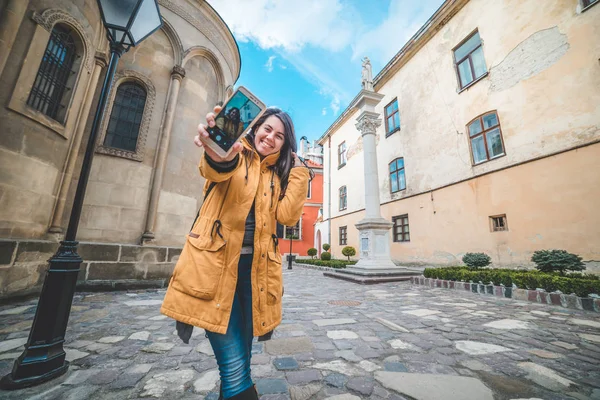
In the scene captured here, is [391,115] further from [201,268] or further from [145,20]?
[201,268]

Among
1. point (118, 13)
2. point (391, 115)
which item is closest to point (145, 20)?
point (118, 13)

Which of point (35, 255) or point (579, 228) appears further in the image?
point (579, 228)

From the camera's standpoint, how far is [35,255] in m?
4.25

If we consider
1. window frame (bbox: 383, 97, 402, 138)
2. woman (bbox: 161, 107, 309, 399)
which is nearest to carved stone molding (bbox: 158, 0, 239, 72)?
woman (bbox: 161, 107, 309, 399)

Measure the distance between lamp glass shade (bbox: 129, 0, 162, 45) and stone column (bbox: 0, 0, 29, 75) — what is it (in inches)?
121

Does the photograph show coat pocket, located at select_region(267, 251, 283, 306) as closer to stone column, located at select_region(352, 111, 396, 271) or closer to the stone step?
the stone step

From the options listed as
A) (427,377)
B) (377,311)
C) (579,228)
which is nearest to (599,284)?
(579,228)

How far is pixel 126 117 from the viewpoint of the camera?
633 cm

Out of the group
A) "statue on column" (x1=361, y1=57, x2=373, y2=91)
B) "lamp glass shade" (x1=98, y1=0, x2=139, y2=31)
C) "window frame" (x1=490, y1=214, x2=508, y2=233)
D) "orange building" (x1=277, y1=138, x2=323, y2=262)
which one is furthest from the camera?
"orange building" (x1=277, y1=138, x2=323, y2=262)

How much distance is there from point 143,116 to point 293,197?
670 centimetres

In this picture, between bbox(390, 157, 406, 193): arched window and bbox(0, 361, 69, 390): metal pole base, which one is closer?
bbox(0, 361, 69, 390): metal pole base

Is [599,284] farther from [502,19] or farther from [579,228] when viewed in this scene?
[502,19]

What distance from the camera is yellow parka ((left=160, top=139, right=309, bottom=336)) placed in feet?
3.88

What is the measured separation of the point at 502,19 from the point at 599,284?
9.93m
